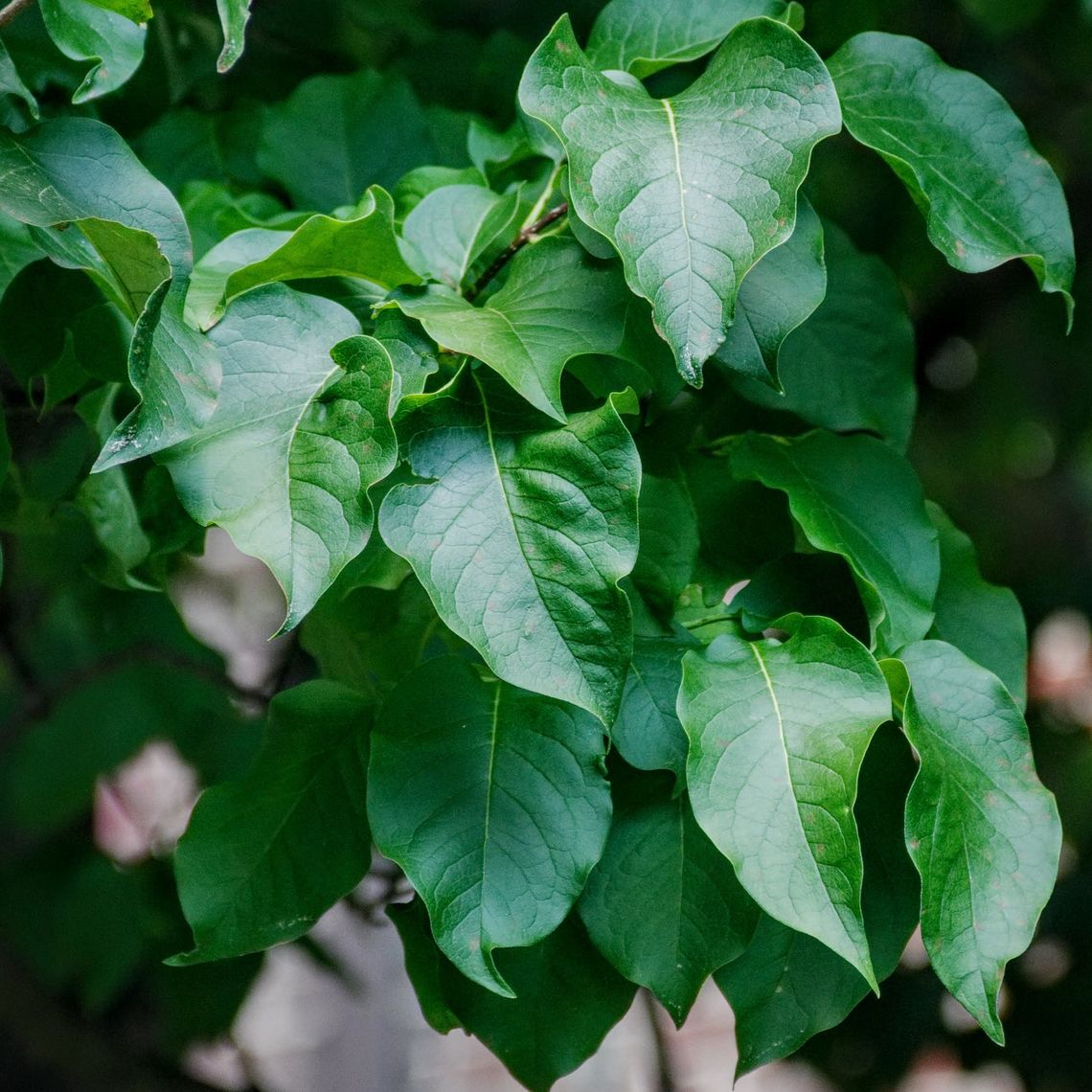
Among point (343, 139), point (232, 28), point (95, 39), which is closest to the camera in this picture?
point (232, 28)

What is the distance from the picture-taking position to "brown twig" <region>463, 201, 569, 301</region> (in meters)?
0.54

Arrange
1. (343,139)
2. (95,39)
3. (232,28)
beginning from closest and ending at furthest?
(232,28) → (95,39) → (343,139)

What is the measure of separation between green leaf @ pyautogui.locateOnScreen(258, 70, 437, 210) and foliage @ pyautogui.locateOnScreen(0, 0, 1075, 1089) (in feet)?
0.20

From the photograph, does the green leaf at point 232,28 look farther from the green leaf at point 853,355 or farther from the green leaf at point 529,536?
the green leaf at point 853,355

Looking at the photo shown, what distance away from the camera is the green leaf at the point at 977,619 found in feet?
1.82

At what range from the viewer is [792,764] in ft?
1.38

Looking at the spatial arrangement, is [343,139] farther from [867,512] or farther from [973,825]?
[973,825]

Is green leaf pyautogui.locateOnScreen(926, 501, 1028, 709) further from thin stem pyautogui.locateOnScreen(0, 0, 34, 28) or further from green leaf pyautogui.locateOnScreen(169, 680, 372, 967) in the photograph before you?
thin stem pyautogui.locateOnScreen(0, 0, 34, 28)

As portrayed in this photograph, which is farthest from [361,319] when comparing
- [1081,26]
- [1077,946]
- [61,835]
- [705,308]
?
[1077,946]

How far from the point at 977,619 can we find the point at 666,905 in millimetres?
203

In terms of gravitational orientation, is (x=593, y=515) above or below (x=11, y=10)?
below

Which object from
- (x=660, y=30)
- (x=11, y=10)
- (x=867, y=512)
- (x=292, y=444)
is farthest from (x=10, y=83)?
(x=867, y=512)

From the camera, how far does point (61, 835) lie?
1215 mm

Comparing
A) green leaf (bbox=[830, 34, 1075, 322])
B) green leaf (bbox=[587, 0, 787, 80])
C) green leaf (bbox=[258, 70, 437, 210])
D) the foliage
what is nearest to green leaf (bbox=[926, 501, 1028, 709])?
the foliage
